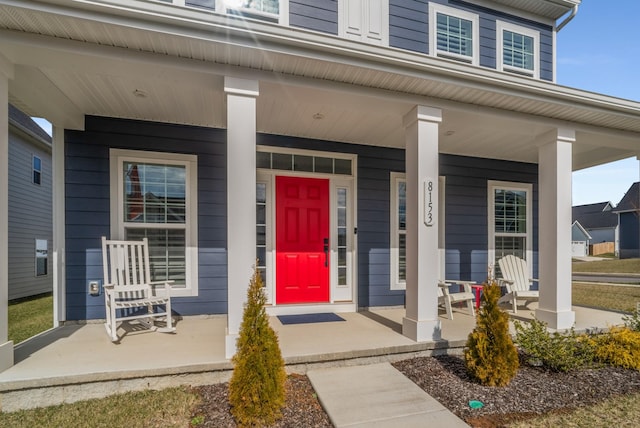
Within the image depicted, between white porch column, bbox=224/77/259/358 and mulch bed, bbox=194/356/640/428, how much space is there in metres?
0.59

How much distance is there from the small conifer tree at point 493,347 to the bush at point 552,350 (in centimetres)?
44

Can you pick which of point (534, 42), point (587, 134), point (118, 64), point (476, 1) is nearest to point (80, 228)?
point (118, 64)

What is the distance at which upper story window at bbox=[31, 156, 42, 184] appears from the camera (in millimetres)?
8078

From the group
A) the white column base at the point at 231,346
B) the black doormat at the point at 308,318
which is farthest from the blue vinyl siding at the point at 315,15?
the white column base at the point at 231,346

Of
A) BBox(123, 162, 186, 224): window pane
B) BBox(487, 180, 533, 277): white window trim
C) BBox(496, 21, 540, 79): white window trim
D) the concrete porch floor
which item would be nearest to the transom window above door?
BBox(123, 162, 186, 224): window pane

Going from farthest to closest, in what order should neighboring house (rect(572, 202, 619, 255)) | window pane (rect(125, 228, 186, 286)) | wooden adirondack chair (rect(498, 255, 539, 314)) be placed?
neighboring house (rect(572, 202, 619, 255)), wooden adirondack chair (rect(498, 255, 539, 314)), window pane (rect(125, 228, 186, 286))

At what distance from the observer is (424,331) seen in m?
3.23

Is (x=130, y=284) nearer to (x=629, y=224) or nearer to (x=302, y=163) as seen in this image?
(x=302, y=163)

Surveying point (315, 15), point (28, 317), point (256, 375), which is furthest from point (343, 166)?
point (28, 317)

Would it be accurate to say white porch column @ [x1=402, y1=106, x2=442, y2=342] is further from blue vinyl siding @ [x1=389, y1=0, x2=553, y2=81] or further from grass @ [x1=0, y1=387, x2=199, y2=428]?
blue vinyl siding @ [x1=389, y1=0, x2=553, y2=81]

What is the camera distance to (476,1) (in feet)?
17.4

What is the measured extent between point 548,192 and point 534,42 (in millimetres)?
3260

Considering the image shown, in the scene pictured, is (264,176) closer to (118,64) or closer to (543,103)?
(118,64)

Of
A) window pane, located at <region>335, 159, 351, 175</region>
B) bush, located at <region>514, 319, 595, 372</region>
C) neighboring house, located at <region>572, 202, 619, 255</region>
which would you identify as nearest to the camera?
bush, located at <region>514, 319, 595, 372</region>
